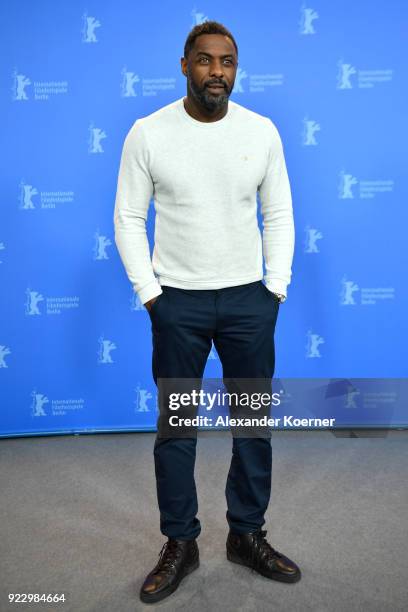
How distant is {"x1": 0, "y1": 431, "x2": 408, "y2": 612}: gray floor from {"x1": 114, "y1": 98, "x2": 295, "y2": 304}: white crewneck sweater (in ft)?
2.78

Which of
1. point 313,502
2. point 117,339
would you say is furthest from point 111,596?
point 117,339

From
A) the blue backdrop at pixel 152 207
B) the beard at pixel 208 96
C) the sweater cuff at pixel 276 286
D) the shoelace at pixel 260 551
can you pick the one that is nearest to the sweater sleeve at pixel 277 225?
the sweater cuff at pixel 276 286

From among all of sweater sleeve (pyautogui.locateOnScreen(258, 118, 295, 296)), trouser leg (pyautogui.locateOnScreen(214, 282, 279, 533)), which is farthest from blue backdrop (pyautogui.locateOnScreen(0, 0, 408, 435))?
trouser leg (pyautogui.locateOnScreen(214, 282, 279, 533))

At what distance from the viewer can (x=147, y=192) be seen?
165 centimetres

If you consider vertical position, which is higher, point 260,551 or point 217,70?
point 217,70

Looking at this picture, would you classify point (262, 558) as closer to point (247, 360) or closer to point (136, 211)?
point (247, 360)

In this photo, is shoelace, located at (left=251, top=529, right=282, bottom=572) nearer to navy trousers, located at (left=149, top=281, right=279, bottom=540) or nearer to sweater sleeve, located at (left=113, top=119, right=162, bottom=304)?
navy trousers, located at (left=149, top=281, right=279, bottom=540)

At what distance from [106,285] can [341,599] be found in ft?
5.48

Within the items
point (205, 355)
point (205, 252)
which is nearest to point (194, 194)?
point (205, 252)

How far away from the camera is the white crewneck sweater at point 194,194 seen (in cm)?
158

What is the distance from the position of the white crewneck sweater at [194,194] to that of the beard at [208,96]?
2.4 inches

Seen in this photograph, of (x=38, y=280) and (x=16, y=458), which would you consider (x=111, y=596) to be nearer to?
(x=16, y=458)

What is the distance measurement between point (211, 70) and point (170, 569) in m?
1.37

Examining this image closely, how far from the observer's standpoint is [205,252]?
1.61 meters
